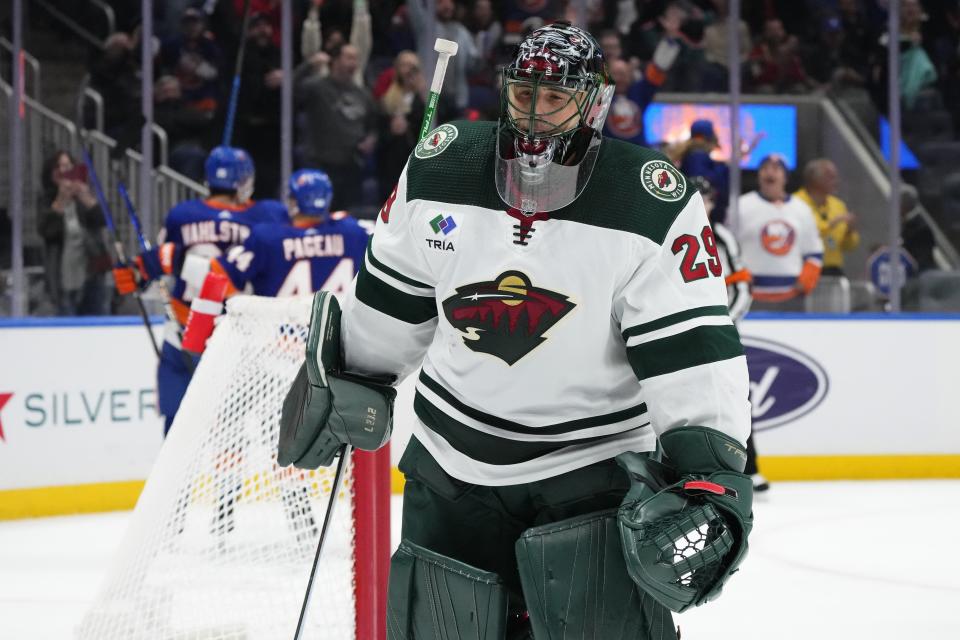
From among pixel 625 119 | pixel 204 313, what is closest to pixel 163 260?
pixel 204 313

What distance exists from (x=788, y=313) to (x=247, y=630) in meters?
3.72

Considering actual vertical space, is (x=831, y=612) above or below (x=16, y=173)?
below

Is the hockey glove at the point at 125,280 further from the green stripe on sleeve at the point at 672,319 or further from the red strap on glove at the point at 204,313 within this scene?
the green stripe on sleeve at the point at 672,319

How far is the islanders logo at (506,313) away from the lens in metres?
1.50

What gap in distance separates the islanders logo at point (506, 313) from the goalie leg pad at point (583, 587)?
0.71 ft

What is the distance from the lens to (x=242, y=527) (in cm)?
275

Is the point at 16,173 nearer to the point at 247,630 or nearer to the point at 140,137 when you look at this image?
the point at 140,137

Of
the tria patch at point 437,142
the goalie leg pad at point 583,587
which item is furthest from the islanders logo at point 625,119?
the goalie leg pad at point 583,587

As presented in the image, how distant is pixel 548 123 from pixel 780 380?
4447mm

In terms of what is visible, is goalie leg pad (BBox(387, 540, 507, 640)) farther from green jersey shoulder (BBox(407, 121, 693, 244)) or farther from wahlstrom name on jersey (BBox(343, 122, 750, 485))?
green jersey shoulder (BBox(407, 121, 693, 244))

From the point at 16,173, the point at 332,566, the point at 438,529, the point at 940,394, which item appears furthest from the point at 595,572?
the point at 940,394

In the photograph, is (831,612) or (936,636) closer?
(936,636)

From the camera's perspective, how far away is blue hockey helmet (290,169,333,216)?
13.8 ft

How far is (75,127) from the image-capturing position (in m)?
5.49
